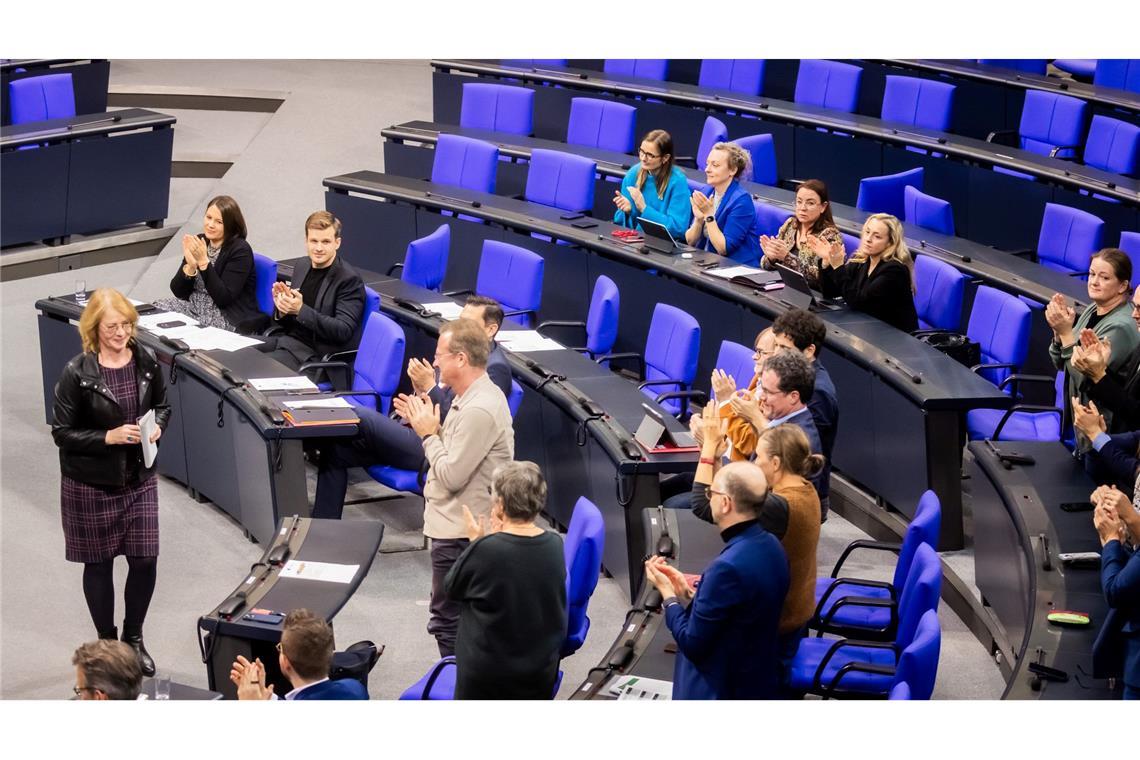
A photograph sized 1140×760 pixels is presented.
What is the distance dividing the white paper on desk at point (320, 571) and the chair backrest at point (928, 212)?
15.4 ft

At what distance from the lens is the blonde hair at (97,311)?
18.6ft

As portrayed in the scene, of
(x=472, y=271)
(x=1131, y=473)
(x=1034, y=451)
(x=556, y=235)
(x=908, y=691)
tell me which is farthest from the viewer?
(x=472, y=271)

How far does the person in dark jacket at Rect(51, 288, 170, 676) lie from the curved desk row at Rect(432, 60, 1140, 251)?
580 centimetres

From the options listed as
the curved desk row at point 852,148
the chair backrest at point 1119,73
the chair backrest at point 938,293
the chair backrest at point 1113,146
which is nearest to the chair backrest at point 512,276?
the chair backrest at point 938,293

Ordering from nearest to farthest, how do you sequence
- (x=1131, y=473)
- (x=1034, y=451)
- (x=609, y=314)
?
(x=1131, y=473)
(x=1034, y=451)
(x=609, y=314)

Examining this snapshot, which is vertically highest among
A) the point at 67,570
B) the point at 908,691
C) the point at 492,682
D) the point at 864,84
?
the point at 864,84

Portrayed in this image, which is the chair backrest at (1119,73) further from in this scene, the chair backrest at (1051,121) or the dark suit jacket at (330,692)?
the dark suit jacket at (330,692)

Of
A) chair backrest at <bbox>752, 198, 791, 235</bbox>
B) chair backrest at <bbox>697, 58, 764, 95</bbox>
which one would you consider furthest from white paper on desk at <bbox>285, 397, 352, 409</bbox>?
chair backrest at <bbox>697, 58, 764, 95</bbox>

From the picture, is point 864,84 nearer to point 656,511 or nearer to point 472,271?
point 472,271

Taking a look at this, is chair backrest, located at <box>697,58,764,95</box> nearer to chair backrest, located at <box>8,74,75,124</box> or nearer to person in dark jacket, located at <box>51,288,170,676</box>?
chair backrest, located at <box>8,74,75,124</box>

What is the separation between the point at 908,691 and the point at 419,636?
2.67 metres

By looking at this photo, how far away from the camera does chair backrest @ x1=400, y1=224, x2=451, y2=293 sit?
344 inches

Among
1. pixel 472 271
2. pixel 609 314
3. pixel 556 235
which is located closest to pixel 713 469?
pixel 609 314

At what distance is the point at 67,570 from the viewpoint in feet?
22.4
